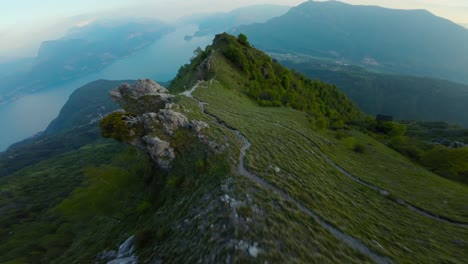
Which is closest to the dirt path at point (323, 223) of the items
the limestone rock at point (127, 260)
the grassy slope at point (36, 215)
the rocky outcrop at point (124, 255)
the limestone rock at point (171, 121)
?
the limestone rock at point (171, 121)

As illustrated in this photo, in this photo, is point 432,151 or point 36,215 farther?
point 36,215

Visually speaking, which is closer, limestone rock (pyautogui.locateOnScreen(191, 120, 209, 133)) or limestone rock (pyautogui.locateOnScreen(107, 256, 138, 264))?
limestone rock (pyautogui.locateOnScreen(107, 256, 138, 264))

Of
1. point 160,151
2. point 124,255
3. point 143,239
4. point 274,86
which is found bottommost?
point 274,86

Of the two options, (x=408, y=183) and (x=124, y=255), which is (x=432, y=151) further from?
(x=124, y=255)

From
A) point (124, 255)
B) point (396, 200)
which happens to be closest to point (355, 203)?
point (396, 200)

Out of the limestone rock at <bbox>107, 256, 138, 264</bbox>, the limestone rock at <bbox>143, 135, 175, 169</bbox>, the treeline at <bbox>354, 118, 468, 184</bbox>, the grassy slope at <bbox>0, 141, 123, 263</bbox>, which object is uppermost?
the limestone rock at <bbox>143, 135, 175, 169</bbox>

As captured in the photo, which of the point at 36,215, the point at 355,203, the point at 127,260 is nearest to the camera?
the point at 127,260

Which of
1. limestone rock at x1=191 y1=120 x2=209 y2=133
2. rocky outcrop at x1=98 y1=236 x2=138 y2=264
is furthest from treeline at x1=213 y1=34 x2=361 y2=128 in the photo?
rocky outcrop at x1=98 y1=236 x2=138 y2=264

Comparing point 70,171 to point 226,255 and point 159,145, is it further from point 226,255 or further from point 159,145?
point 226,255

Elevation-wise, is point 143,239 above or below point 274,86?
above

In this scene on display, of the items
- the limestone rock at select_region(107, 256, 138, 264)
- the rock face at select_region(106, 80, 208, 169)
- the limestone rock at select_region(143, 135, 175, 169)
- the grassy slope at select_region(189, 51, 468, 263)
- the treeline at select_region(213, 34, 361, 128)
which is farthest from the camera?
the treeline at select_region(213, 34, 361, 128)

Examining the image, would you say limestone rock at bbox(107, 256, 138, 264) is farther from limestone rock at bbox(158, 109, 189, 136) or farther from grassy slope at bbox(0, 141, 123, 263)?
grassy slope at bbox(0, 141, 123, 263)

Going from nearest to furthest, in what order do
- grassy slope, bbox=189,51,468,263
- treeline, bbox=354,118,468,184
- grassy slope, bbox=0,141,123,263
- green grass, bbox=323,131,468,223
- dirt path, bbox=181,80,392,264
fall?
dirt path, bbox=181,80,392,264 → grassy slope, bbox=189,51,468,263 → green grass, bbox=323,131,468,223 → grassy slope, bbox=0,141,123,263 → treeline, bbox=354,118,468,184
